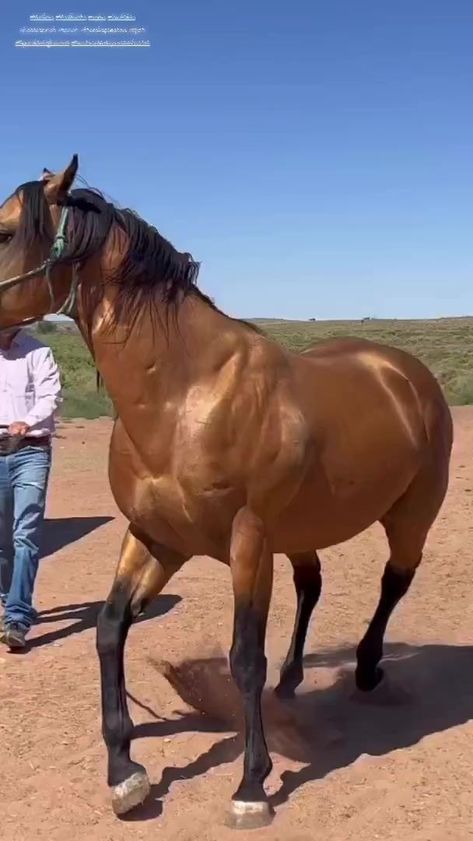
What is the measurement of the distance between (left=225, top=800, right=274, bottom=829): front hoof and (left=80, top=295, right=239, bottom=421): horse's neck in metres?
1.55

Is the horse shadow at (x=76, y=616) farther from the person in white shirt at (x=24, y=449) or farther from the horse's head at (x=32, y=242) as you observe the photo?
the horse's head at (x=32, y=242)

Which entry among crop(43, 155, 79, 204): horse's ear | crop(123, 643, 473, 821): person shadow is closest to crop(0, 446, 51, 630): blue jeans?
crop(123, 643, 473, 821): person shadow

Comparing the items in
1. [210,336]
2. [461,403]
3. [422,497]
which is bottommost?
[461,403]

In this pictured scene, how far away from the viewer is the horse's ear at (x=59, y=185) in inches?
139

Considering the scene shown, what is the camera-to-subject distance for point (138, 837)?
12.1 ft

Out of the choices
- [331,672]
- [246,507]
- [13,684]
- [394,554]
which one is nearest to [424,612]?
[331,672]

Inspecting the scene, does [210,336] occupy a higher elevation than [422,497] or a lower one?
higher

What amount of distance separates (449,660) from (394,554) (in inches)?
42.0

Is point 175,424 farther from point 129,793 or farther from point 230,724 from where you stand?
point 230,724

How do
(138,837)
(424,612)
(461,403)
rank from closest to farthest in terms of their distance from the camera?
(138,837) → (424,612) → (461,403)

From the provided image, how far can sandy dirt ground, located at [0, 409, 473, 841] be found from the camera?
12.6 feet

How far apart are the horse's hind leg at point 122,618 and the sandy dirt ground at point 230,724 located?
0.95 ft

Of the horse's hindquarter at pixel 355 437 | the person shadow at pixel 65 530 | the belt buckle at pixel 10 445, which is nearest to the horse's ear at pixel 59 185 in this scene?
the horse's hindquarter at pixel 355 437

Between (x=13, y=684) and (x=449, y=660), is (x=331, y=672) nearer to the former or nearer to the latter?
(x=449, y=660)
